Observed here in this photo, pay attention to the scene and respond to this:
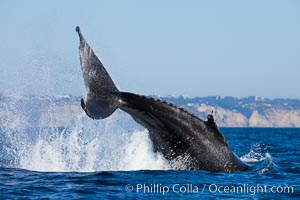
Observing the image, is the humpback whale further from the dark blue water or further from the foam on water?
the foam on water

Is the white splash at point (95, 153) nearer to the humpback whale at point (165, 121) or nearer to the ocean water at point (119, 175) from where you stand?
the ocean water at point (119, 175)

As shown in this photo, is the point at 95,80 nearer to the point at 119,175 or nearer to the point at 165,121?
the point at 165,121

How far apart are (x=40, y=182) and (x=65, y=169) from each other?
6.23 ft

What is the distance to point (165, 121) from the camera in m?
11.2

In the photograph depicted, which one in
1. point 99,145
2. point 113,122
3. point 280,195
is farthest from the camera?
point 113,122

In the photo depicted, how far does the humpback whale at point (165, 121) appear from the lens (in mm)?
11039

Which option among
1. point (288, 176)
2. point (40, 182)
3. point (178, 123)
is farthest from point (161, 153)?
point (288, 176)

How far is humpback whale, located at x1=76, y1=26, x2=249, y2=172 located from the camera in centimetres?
1104

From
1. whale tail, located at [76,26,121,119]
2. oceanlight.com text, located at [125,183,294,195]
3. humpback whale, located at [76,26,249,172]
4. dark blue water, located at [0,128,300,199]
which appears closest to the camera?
dark blue water, located at [0,128,300,199]

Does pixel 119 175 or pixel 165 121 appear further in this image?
pixel 119 175

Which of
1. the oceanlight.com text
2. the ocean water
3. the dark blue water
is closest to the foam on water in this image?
the ocean water

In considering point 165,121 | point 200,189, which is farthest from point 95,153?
point 200,189

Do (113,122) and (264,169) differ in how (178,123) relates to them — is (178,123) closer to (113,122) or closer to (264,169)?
(264,169)

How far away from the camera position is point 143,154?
42.2ft
